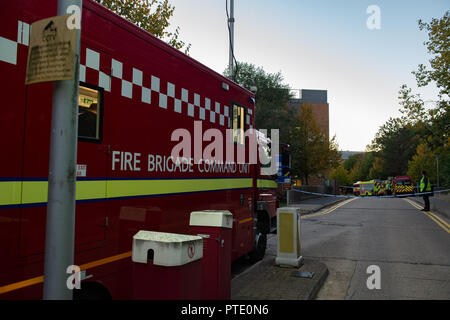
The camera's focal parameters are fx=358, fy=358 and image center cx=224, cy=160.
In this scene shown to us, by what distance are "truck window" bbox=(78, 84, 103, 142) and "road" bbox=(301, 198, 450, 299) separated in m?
4.13

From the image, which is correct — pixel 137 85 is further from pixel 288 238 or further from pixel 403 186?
pixel 403 186

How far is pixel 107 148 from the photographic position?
319cm

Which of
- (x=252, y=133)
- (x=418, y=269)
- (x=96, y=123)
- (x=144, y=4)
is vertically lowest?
(x=418, y=269)

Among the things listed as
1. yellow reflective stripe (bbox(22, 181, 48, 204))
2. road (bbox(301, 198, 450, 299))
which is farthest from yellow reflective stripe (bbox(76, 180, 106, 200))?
road (bbox(301, 198, 450, 299))

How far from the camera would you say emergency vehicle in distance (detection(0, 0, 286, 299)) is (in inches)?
96.2

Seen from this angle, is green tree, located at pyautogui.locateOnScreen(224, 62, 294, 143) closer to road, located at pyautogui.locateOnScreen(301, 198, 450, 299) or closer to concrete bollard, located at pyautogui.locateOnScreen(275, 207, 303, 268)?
road, located at pyautogui.locateOnScreen(301, 198, 450, 299)

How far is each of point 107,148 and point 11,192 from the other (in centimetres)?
93

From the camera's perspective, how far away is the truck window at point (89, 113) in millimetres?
2949

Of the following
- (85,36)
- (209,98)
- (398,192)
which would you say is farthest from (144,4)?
(398,192)

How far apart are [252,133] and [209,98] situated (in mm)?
1930
